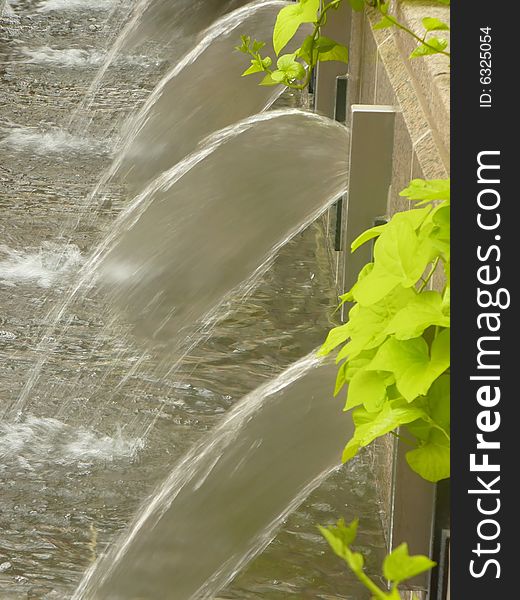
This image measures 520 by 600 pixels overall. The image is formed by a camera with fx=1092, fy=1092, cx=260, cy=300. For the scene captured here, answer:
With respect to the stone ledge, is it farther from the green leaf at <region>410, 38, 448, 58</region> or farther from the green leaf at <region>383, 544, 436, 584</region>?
the green leaf at <region>383, 544, 436, 584</region>

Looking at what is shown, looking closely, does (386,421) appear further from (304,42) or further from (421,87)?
(304,42)

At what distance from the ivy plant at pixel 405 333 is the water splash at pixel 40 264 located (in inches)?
101

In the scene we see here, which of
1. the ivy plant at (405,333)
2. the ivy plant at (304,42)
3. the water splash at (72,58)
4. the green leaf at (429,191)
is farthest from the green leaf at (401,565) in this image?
the water splash at (72,58)

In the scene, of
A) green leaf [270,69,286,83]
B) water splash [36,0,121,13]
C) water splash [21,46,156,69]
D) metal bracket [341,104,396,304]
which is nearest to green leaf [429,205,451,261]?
metal bracket [341,104,396,304]

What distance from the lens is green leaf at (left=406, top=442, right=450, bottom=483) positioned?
1670 millimetres

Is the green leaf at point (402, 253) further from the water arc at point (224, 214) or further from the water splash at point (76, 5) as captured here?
the water splash at point (76, 5)

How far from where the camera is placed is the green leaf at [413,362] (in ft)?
4.84

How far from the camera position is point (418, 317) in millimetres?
1499

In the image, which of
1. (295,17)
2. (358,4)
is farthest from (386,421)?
(358,4)

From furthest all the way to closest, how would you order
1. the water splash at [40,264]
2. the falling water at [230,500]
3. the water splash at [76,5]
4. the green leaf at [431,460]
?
1. the water splash at [76,5]
2. the water splash at [40,264]
3. the falling water at [230,500]
4. the green leaf at [431,460]

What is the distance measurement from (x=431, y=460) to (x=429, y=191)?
0.44 meters

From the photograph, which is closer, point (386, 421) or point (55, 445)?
point (386, 421)

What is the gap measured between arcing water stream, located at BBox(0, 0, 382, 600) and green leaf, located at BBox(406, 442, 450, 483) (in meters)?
0.84

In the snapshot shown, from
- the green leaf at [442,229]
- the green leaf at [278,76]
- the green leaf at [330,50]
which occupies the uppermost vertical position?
the green leaf at [330,50]
